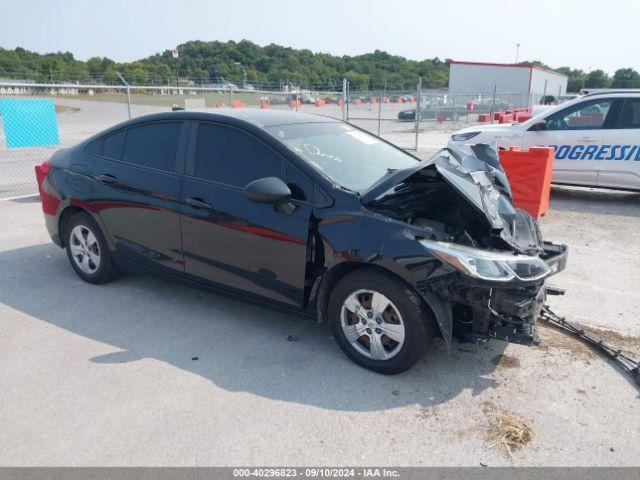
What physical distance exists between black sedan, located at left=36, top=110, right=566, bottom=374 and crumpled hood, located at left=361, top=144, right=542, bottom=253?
2 cm

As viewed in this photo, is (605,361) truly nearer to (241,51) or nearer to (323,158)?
(323,158)

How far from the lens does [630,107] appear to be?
8.79 m

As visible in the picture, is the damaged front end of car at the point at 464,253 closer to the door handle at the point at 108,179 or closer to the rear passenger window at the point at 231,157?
the rear passenger window at the point at 231,157

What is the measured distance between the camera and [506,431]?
304 centimetres

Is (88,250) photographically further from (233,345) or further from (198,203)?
(233,345)

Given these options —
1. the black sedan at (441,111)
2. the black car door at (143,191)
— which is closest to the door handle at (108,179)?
the black car door at (143,191)

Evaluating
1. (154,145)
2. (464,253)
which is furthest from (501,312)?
(154,145)

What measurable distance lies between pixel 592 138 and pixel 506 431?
747 centimetres

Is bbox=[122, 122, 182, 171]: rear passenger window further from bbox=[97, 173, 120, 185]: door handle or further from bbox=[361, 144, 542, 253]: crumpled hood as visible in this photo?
bbox=[361, 144, 542, 253]: crumpled hood

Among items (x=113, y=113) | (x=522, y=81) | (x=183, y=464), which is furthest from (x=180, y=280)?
(x=522, y=81)

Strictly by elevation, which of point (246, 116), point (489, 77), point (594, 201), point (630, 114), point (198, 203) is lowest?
point (594, 201)

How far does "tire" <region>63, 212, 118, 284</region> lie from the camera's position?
5117 millimetres

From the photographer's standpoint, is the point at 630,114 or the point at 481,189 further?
the point at 630,114

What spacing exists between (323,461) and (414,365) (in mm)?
1074
